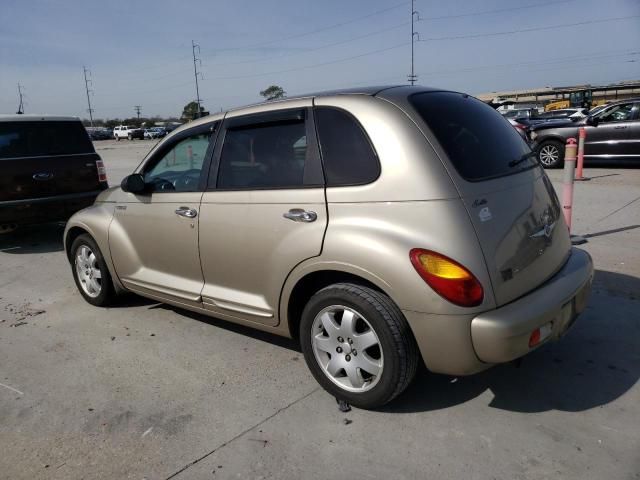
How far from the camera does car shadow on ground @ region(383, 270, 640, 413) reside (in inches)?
120

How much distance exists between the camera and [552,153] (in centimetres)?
1355

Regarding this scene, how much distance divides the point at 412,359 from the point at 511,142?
1560 millimetres

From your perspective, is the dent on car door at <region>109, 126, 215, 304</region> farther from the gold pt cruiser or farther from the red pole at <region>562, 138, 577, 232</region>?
the red pole at <region>562, 138, 577, 232</region>

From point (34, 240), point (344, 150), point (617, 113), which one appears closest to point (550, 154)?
point (617, 113)

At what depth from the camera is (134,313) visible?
4.80 meters

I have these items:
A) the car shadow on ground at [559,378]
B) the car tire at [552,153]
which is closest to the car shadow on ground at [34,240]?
the car shadow on ground at [559,378]

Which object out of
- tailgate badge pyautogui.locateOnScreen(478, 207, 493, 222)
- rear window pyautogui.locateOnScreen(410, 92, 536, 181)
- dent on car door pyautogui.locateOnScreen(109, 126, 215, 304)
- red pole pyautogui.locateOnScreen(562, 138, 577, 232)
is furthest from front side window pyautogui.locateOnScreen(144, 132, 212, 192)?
red pole pyautogui.locateOnScreen(562, 138, 577, 232)

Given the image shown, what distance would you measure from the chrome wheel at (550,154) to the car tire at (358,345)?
478 inches

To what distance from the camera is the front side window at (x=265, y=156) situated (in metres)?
3.27

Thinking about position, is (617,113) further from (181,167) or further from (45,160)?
(45,160)

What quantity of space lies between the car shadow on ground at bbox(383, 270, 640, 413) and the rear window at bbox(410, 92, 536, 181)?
1271 mm

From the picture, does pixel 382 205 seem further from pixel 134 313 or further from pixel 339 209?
pixel 134 313

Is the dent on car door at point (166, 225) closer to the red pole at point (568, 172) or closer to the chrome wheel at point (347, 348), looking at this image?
the chrome wheel at point (347, 348)

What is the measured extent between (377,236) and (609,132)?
12.1 metres
